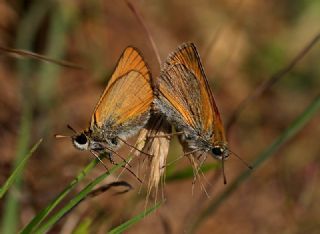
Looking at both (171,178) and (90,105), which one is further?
(90,105)

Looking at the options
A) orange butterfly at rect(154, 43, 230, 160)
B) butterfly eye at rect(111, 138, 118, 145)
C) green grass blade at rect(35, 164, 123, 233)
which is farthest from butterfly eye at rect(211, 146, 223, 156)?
green grass blade at rect(35, 164, 123, 233)

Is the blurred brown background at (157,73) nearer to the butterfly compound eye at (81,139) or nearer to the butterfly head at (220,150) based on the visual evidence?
the butterfly compound eye at (81,139)

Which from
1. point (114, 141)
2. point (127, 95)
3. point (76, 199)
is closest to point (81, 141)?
point (114, 141)

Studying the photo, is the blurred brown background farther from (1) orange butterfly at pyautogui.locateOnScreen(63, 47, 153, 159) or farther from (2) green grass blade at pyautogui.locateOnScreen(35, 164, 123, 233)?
(2) green grass blade at pyautogui.locateOnScreen(35, 164, 123, 233)

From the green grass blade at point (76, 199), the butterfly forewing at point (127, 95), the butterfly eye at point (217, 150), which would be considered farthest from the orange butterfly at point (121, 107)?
the green grass blade at point (76, 199)

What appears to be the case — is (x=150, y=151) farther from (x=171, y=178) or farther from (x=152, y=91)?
(x=171, y=178)

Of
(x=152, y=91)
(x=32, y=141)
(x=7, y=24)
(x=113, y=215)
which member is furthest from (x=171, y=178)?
(x=7, y=24)
